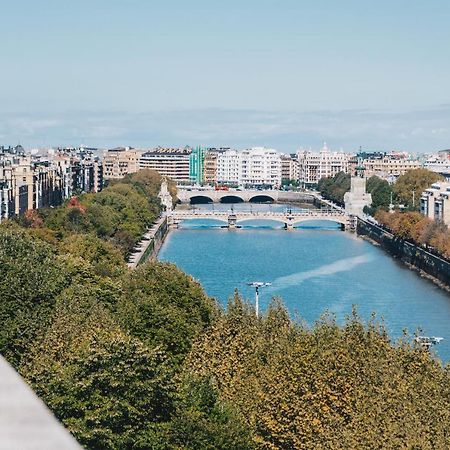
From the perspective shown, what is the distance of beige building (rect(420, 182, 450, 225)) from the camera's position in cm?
3806

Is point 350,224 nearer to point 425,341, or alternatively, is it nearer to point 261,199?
point 261,199

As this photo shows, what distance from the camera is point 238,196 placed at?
62.4 meters

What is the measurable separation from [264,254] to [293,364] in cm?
2521

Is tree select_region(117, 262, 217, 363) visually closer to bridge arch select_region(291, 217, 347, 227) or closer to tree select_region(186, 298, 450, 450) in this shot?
tree select_region(186, 298, 450, 450)

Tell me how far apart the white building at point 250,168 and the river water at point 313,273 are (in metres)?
40.9

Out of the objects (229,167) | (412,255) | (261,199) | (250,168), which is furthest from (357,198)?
(229,167)

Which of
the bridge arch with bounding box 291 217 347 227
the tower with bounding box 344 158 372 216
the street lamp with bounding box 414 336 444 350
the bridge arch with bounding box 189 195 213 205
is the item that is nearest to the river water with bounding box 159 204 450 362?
the bridge arch with bounding box 291 217 347 227

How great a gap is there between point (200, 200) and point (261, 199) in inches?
184

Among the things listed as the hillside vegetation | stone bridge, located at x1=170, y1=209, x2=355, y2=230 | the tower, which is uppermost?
the hillside vegetation

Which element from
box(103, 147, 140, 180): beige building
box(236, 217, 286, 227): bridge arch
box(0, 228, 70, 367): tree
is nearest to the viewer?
box(0, 228, 70, 367): tree

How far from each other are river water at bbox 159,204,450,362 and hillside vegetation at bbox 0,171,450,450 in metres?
5.06

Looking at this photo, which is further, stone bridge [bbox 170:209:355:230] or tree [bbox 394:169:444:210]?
tree [bbox 394:169:444:210]

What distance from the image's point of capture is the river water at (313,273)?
21.0m

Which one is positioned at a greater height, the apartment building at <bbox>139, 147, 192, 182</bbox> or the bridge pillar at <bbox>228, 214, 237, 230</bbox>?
the apartment building at <bbox>139, 147, 192, 182</bbox>
